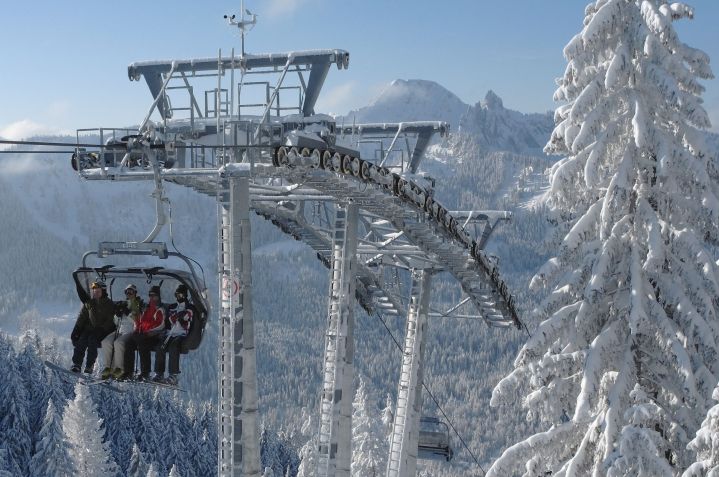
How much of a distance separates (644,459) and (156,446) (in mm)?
55826

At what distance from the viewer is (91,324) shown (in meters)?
17.5

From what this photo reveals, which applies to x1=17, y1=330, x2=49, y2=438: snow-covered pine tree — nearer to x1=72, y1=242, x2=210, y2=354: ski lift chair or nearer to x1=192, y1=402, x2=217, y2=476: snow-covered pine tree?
x1=192, y1=402, x2=217, y2=476: snow-covered pine tree

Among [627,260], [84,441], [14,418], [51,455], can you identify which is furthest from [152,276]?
[14,418]

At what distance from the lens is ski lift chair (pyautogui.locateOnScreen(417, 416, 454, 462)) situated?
34125 mm

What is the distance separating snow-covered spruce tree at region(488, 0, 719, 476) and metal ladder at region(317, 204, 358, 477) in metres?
4.54

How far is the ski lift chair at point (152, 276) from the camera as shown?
52.3ft

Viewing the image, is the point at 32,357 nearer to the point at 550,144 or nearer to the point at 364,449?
the point at 364,449

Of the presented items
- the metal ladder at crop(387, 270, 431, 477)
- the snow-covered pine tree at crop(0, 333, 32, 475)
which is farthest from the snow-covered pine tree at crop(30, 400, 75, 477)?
the metal ladder at crop(387, 270, 431, 477)

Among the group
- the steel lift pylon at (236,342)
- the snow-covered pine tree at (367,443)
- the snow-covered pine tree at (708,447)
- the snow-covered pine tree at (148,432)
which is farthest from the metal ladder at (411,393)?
the snow-covered pine tree at (148,432)

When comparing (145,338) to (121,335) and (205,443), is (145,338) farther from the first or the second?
(205,443)

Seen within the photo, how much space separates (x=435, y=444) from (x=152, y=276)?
20.3m

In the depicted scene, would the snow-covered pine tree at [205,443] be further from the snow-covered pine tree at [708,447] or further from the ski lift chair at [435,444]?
the snow-covered pine tree at [708,447]

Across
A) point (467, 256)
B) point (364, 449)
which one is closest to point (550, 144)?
point (467, 256)

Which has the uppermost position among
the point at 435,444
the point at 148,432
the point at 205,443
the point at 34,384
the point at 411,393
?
the point at 411,393
